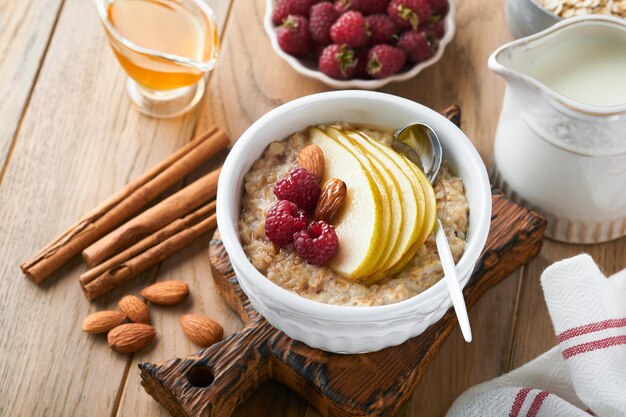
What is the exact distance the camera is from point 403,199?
142cm

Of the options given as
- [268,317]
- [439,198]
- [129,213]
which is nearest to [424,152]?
[439,198]

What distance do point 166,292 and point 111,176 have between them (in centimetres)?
32

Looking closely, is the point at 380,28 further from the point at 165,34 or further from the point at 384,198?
the point at 384,198

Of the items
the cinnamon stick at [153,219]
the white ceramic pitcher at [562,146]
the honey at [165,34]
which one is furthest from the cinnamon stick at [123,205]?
the white ceramic pitcher at [562,146]

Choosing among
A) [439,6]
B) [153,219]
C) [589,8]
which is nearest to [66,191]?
[153,219]

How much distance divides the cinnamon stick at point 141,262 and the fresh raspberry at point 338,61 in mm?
405

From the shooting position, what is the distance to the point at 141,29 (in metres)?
1.87

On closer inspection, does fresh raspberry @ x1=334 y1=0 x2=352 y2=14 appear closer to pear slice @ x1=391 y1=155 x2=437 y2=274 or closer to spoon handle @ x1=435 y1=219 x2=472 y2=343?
pear slice @ x1=391 y1=155 x2=437 y2=274

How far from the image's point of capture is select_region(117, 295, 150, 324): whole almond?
1.63 m

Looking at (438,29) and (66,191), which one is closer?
(66,191)

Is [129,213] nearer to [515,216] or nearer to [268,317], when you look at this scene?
[268,317]

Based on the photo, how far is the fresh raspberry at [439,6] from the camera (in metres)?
1.94

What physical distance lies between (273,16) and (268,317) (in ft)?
2.62

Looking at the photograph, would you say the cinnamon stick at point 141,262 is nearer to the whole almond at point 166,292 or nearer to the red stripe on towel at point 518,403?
the whole almond at point 166,292
